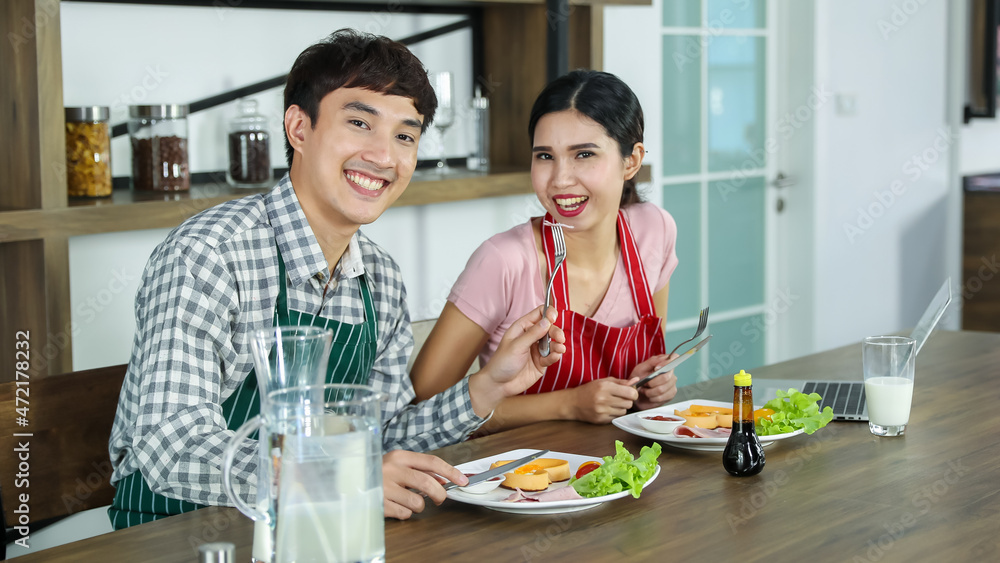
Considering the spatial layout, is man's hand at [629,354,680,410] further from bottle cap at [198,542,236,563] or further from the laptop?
bottle cap at [198,542,236,563]

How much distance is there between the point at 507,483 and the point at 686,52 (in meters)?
2.86

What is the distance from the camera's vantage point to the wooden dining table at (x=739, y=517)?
3.57 feet

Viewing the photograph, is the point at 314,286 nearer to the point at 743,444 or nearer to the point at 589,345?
the point at 589,345

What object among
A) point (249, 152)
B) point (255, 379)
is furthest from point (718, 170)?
point (255, 379)

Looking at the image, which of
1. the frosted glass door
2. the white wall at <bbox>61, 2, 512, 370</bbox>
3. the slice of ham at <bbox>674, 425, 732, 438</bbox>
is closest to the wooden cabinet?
the frosted glass door

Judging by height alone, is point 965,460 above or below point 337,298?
below

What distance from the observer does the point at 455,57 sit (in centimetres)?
302

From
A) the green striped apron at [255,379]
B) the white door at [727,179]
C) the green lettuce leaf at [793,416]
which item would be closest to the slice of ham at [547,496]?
the green lettuce leaf at [793,416]

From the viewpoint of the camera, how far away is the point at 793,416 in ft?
4.94

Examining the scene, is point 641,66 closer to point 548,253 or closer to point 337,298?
point 548,253

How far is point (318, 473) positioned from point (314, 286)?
767 mm

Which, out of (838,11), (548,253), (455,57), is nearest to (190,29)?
(455,57)

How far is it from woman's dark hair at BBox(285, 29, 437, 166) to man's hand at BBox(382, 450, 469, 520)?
63 cm

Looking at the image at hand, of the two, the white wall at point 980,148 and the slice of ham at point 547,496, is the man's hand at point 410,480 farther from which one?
the white wall at point 980,148
